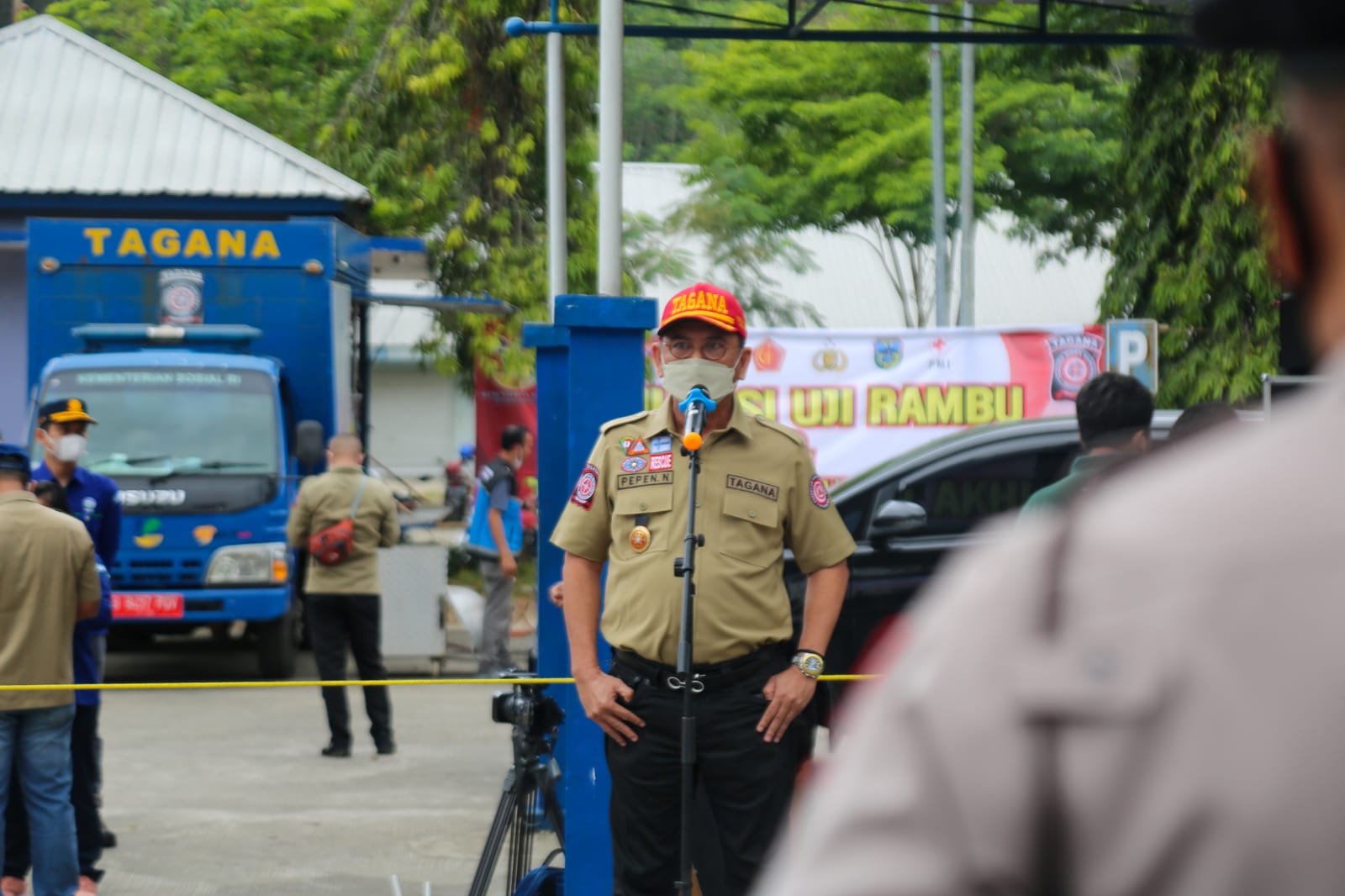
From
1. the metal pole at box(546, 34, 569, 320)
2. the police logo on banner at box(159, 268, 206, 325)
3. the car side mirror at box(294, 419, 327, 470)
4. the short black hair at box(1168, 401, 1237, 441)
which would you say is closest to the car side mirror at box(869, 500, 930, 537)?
the metal pole at box(546, 34, 569, 320)

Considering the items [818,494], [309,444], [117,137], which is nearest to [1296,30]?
[818,494]

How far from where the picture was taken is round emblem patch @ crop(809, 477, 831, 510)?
443cm

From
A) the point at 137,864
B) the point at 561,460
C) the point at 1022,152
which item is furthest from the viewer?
the point at 1022,152

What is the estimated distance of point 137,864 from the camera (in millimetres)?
7043

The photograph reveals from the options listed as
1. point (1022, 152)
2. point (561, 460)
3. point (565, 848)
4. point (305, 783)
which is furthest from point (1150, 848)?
point (1022, 152)

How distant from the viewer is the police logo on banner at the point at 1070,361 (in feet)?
41.2

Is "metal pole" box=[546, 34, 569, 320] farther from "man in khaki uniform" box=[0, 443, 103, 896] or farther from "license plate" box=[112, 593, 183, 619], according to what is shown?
"man in khaki uniform" box=[0, 443, 103, 896]

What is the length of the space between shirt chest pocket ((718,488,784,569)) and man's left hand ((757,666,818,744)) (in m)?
0.30

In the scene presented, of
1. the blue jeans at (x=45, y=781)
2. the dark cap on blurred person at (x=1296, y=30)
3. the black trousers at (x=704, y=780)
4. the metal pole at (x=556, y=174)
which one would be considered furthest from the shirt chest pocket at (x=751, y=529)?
the metal pole at (x=556, y=174)

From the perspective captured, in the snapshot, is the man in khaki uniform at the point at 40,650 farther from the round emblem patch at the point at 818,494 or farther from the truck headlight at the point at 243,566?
the truck headlight at the point at 243,566

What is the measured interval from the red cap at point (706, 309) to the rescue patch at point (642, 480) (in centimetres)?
38

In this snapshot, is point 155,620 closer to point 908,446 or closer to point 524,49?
point 908,446

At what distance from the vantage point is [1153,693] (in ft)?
2.52

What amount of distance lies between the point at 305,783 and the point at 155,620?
317 centimetres
